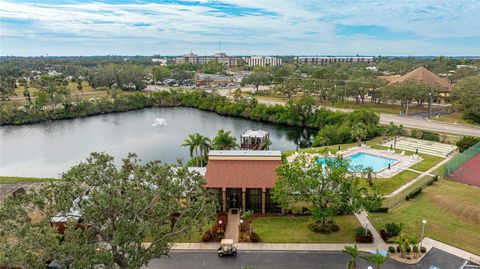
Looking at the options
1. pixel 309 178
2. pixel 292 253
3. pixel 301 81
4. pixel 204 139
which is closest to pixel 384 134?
pixel 204 139

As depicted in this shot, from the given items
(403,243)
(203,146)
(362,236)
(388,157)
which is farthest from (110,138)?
(403,243)

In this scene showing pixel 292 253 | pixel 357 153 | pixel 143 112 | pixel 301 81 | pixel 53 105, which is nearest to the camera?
pixel 292 253

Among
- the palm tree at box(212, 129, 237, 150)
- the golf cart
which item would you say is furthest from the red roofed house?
the palm tree at box(212, 129, 237, 150)

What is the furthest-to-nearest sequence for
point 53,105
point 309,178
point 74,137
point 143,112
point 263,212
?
point 143,112
point 53,105
point 74,137
point 263,212
point 309,178

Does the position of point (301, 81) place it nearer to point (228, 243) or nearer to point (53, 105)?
point (53, 105)

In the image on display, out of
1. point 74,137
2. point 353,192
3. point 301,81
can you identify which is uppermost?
point 301,81

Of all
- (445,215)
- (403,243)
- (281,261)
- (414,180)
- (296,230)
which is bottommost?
(281,261)

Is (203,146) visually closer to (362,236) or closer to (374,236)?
(362,236)

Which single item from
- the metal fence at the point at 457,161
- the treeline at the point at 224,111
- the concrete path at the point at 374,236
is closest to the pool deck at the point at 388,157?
the treeline at the point at 224,111
